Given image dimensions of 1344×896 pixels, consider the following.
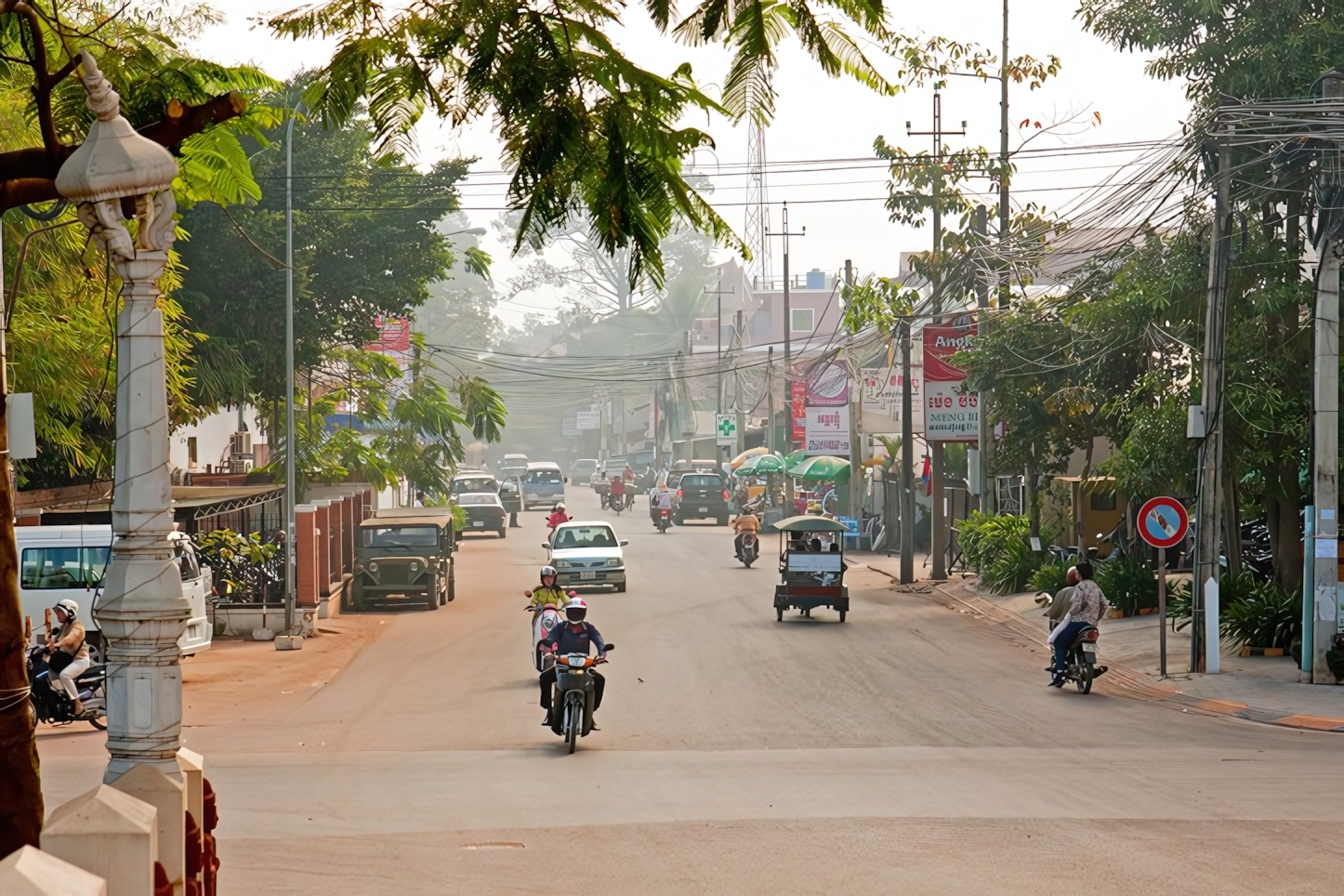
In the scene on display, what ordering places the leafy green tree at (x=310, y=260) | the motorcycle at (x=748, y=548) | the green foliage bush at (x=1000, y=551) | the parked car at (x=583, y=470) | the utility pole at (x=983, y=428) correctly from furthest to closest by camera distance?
the parked car at (x=583, y=470) < the motorcycle at (x=748, y=548) < the utility pole at (x=983, y=428) < the leafy green tree at (x=310, y=260) < the green foliage bush at (x=1000, y=551)

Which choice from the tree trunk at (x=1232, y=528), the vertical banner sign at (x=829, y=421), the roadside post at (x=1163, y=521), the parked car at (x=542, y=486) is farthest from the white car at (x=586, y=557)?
the parked car at (x=542, y=486)

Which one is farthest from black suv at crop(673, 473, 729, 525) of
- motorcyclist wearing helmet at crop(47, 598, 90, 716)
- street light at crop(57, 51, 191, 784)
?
street light at crop(57, 51, 191, 784)

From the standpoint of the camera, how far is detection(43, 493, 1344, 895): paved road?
9.99 metres

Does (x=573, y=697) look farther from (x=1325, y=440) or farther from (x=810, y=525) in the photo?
(x=810, y=525)

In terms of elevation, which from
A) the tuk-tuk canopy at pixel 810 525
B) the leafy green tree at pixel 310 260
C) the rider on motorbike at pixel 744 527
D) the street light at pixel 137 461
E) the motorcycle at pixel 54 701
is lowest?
the motorcycle at pixel 54 701

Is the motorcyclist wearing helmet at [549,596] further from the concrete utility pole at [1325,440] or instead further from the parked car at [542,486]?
the parked car at [542,486]

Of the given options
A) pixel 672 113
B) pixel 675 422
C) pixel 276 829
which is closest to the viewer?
pixel 672 113

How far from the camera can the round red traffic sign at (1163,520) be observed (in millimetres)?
20266

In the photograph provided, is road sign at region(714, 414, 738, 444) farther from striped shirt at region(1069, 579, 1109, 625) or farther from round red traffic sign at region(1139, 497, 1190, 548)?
striped shirt at region(1069, 579, 1109, 625)

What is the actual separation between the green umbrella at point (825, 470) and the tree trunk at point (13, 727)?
42.9 metres

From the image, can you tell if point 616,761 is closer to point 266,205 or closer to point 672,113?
point 672,113

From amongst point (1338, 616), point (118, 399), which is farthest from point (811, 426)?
point (118, 399)

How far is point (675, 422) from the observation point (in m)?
104

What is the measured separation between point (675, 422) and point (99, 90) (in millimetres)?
97406
